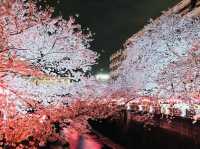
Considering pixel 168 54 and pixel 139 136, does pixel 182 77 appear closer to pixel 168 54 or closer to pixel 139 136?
pixel 168 54

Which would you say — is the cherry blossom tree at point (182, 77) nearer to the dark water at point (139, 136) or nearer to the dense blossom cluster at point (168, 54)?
the dense blossom cluster at point (168, 54)

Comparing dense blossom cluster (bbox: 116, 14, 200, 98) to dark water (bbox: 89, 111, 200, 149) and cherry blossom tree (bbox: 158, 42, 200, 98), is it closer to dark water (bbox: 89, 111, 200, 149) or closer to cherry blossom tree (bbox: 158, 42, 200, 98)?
cherry blossom tree (bbox: 158, 42, 200, 98)

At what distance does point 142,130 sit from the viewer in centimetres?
4006

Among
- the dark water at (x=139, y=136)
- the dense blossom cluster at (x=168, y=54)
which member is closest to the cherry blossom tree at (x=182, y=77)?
the dense blossom cluster at (x=168, y=54)

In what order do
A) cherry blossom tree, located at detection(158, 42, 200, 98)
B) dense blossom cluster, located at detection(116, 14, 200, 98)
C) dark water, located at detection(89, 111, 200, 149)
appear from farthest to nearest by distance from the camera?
dense blossom cluster, located at detection(116, 14, 200, 98) < cherry blossom tree, located at detection(158, 42, 200, 98) < dark water, located at detection(89, 111, 200, 149)

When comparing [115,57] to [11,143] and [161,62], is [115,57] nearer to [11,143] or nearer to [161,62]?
[161,62]

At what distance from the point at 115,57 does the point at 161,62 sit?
6688 cm

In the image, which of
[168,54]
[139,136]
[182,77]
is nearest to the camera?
[139,136]

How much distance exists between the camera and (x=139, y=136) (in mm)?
36625

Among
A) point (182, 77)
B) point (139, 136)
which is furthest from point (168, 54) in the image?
point (139, 136)

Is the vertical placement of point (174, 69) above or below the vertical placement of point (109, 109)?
above

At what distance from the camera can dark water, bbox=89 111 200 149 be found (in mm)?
29516

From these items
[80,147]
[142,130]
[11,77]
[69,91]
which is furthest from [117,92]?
[11,77]

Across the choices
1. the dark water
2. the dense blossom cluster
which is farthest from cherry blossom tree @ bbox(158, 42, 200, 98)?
the dark water
